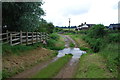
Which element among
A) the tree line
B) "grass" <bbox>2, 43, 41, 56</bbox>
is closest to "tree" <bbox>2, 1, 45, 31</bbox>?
the tree line

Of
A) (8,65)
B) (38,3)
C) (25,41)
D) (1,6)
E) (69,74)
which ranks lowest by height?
(69,74)

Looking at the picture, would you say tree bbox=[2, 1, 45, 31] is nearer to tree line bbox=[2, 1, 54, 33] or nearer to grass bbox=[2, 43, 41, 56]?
tree line bbox=[2, 1, 54, 33]

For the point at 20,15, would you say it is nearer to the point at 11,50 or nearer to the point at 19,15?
the point at 19,15

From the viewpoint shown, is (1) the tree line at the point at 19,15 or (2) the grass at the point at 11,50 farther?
(1) the tree line at the point at 19,15

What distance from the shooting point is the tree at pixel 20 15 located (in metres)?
10.6

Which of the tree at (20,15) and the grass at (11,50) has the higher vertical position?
the tree at (20,15)

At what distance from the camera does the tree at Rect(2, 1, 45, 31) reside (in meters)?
10.6

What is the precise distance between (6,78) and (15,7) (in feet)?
20.2

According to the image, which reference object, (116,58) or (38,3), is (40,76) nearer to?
(116,58)

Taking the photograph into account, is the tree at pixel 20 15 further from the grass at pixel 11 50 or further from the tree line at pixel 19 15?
the grass at pixel 11 50

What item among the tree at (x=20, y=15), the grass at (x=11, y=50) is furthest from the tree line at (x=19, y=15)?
the grass at (x=11, y=50)

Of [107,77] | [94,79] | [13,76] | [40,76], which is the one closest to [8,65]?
[13,76]

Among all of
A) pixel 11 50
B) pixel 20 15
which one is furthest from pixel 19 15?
pixel 11 50

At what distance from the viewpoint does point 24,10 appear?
11594mm
